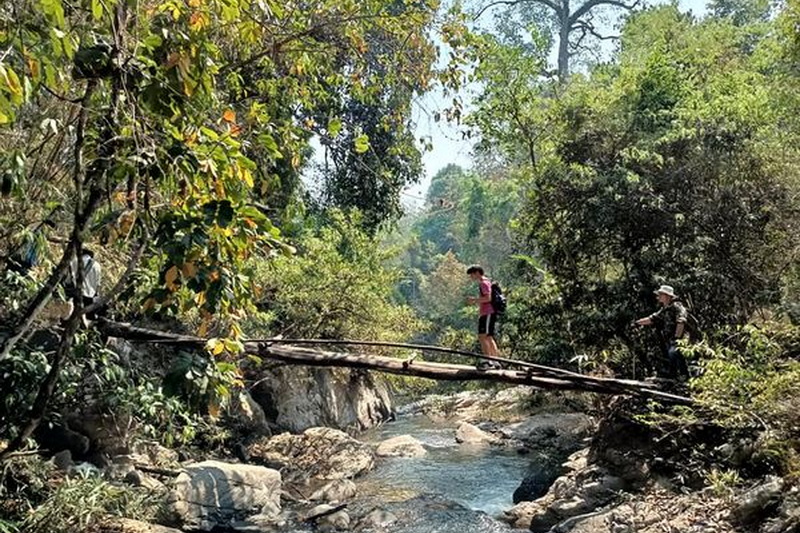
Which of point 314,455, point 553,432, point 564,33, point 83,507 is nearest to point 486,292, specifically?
point 83,507

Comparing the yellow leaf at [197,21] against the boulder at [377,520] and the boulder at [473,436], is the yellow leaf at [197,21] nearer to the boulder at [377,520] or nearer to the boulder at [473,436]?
the boulder at [377,520]

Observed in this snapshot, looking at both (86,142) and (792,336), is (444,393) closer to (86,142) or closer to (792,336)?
(792,336)

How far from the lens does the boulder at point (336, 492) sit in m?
10.5

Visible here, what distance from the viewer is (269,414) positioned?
15836mm

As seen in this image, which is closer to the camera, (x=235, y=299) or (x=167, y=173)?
(x=167, y=173)

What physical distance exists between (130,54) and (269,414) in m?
13.7

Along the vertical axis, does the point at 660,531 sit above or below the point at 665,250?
below

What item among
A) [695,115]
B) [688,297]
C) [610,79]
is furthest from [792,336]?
[610,79]

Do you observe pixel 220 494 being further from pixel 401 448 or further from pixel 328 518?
pixel 401 448

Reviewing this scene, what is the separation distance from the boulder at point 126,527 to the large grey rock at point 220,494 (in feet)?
4.48

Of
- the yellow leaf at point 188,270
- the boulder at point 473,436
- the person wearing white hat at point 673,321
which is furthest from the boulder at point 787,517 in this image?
the boulder at point 473,436

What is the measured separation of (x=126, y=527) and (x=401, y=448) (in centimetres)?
921

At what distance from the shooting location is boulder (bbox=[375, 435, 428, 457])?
14696mm

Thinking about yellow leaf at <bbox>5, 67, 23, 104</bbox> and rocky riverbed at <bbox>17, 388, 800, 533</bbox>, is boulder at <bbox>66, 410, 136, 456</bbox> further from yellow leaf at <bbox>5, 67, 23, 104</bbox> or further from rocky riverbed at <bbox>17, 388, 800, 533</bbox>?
yellow leaf at <bbox>5, 67, 23, 104</bbox>
